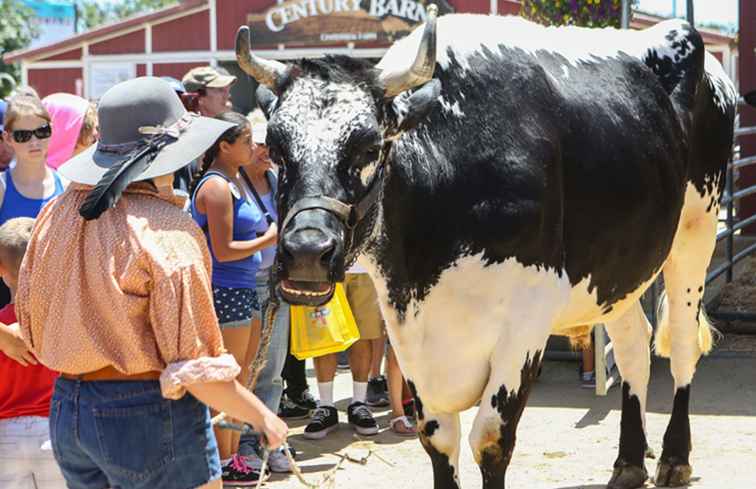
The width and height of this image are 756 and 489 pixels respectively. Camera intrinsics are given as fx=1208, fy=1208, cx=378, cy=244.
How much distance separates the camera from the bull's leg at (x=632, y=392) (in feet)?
19.5

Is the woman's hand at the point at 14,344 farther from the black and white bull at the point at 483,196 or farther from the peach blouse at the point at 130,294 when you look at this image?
the black and white bull at the point at 483,196

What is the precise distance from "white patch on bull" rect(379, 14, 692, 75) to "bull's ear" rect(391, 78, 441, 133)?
1.11 feet

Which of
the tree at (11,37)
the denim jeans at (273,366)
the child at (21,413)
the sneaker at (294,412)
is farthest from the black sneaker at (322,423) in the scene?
the tree at (11,37)

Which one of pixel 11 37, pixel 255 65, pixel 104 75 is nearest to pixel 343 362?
pixel 255 65

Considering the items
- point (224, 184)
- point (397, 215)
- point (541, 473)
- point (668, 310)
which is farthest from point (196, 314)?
point (668, 310)

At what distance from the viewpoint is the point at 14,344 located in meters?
3.90

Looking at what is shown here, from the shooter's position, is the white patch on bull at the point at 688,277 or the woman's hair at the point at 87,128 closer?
the woman's hair at the point at 87,128

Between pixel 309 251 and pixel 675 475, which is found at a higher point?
pixel 309 251

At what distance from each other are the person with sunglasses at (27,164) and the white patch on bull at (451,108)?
1834 mm

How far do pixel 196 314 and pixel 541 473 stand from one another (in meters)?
3.45

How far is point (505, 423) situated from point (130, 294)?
2027 millimetres

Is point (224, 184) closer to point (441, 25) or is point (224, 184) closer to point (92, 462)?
point (441, 25)

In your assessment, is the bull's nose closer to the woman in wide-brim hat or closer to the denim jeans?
the woman in wide-brim hat

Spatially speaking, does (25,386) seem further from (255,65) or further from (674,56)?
(674,56)
